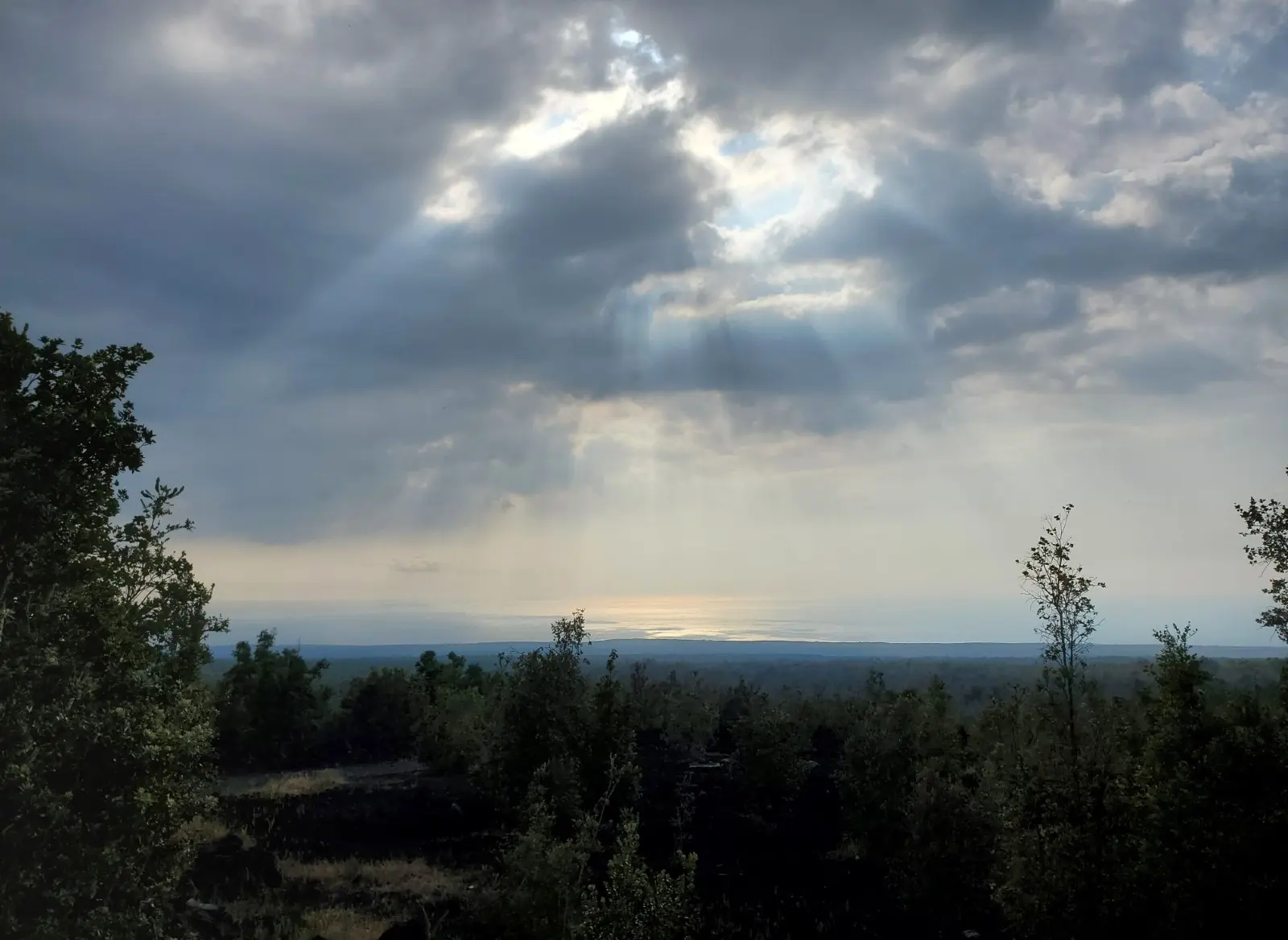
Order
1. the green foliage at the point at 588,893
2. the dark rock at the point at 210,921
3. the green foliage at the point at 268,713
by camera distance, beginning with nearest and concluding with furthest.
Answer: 1. the green foliage at the point at 588,893
2. the dark rock at the point at 210,921
3. the green foliage at the point at 268,713

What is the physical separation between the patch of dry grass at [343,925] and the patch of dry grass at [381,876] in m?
2.89

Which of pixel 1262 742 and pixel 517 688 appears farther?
pixel 517 688

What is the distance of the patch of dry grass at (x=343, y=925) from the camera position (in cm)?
2236

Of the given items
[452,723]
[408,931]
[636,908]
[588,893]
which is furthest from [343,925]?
[452,723]

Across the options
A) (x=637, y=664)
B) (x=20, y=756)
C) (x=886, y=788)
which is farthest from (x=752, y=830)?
(x=20, y=756)

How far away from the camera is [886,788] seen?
32.1 m

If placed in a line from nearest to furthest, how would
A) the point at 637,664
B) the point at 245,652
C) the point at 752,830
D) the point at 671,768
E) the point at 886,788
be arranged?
the point at 886,788 → the point at 752,830 → the point at 671,768 → the point at 637,664 → the point at 245,652

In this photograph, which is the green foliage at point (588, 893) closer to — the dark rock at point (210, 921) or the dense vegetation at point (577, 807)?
the dense vegetation at point (577, 807)

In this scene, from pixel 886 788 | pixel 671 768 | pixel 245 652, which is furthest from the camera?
pixel 245 652

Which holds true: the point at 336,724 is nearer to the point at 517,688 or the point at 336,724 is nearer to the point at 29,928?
the point at 517,688

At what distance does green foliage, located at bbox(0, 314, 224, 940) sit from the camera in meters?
11.5

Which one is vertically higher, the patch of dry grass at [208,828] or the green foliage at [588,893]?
the green foliage at [588,893]

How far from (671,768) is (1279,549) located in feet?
132

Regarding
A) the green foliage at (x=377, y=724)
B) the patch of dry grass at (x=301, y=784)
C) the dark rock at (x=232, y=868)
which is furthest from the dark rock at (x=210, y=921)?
the green foliage at (x=377, y=724)
